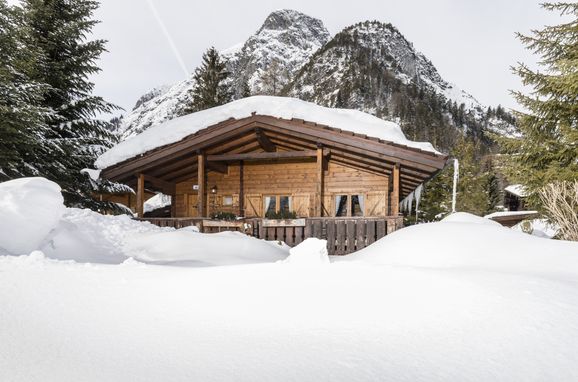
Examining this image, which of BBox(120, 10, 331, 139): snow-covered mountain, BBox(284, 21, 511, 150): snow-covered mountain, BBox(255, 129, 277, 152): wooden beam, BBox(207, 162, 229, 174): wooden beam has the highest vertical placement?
BBox(120, 10, 331, 139): snow-covered mountain

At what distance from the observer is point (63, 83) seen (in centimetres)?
1474

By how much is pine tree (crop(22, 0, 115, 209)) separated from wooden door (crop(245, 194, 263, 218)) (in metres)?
6.32

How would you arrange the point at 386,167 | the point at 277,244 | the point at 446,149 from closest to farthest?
the point at 277,244, the point at 386,167, the point at 446,149

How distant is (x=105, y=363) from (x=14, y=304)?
154 centimetres

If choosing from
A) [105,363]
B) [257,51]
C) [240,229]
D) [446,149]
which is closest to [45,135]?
[240,229]

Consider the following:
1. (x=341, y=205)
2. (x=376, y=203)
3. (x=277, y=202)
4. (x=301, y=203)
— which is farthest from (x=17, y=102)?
(x=376, y=203)

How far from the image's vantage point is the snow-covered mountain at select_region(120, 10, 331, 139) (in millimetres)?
145750

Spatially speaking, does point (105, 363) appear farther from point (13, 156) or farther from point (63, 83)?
point (63, 83)

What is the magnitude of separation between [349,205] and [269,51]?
156 meters

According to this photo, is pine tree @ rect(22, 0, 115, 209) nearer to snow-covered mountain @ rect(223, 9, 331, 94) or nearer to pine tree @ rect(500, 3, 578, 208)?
pine tree @ rect(500, 3, 578, 208)

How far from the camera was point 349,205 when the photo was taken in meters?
13.7

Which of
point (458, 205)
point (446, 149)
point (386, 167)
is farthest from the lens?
point (446, 149)

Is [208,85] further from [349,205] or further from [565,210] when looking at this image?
[565,210]

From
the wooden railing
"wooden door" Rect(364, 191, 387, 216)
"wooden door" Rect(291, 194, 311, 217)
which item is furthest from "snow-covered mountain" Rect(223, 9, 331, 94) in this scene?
the wooden railing
